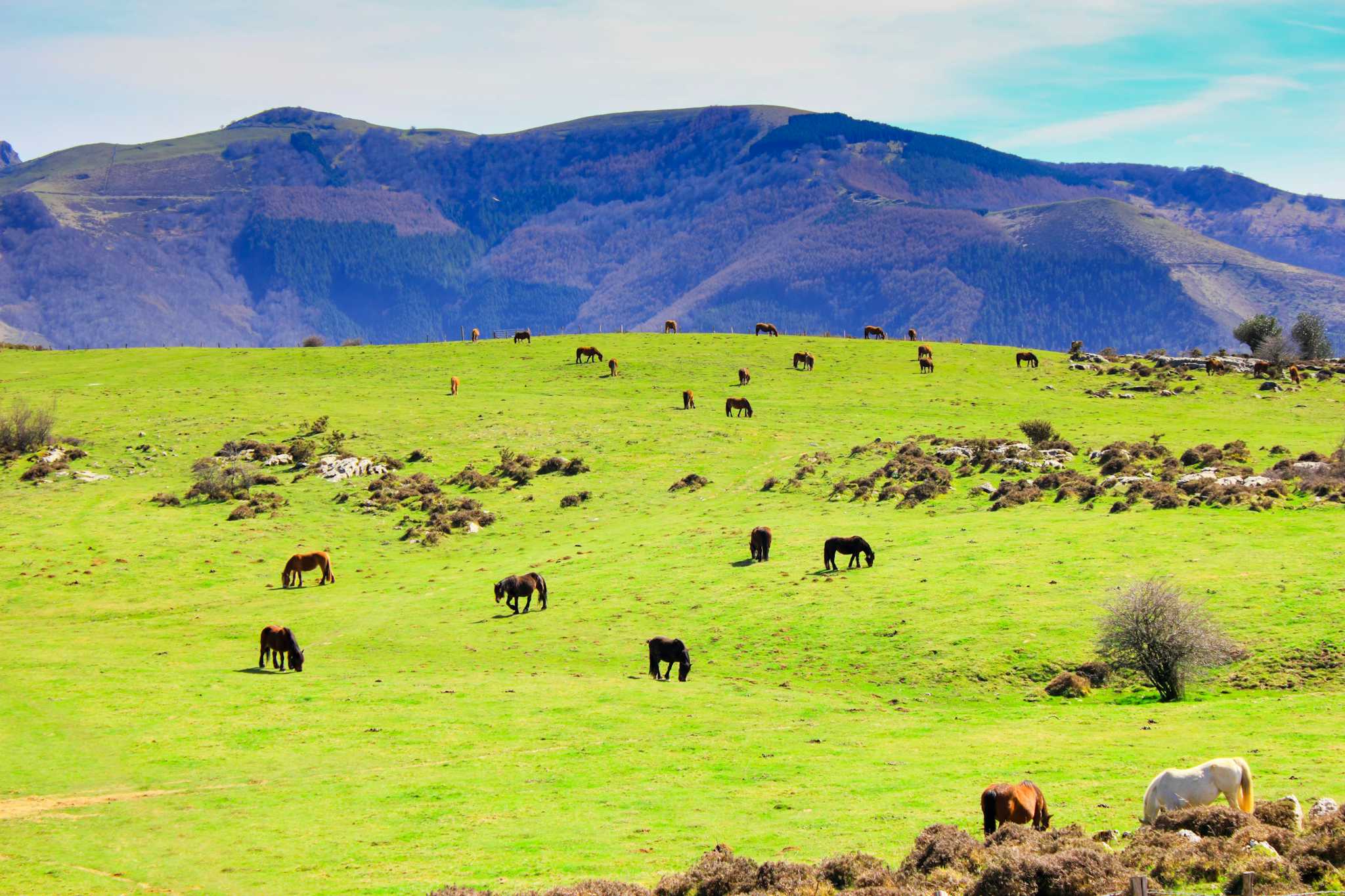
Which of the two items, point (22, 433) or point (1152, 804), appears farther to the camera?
point (22, 433)

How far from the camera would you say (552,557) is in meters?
52.5

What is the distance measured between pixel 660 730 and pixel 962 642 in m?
11.1

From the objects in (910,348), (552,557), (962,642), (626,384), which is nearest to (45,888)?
(962,642)

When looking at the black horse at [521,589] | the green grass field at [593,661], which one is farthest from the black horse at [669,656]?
the black horse at [521,589]

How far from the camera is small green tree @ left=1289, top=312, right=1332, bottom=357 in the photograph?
117 m

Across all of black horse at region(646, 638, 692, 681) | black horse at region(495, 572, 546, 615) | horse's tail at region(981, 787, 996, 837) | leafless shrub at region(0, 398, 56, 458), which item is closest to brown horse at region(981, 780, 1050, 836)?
horse's tail at region(981, 787, 996, 837)

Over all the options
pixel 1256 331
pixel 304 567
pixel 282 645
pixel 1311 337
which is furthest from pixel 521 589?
pixel 1311 337

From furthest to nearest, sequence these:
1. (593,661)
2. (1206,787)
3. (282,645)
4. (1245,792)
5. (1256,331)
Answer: (1256,331), (593,661), (282,645), (1245,792), (1206,787)

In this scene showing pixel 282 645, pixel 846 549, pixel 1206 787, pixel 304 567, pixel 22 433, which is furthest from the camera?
pixel 22 433

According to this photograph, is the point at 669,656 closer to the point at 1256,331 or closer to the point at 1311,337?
the point at 1256,331

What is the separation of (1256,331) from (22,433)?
11348 centimetres

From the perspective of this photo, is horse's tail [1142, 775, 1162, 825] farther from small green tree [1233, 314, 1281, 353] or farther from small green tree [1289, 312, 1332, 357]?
small green tree [1289, 312, 1332, 357]

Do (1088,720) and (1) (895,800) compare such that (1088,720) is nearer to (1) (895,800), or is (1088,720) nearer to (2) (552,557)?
(1) (895,800)

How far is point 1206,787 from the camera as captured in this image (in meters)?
18.2
